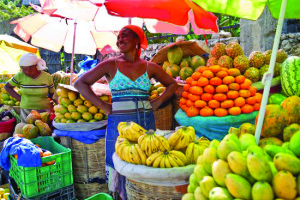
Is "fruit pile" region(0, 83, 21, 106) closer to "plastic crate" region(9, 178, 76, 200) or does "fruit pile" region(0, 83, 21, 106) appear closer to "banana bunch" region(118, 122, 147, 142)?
"plastic crate" region(9, 178, 76, 200)

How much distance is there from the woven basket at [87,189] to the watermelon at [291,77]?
8.32ft

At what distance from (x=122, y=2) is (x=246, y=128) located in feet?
6.10

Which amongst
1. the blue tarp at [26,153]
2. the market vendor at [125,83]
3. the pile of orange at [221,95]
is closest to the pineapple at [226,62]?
the pile of orange at [221,95]

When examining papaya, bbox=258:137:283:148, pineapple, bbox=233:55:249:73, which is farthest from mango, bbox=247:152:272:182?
pineapple, bbox=233:55:249:73

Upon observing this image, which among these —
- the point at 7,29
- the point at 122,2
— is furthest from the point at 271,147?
the point at 7,29

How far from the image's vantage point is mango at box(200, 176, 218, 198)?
1160 mm

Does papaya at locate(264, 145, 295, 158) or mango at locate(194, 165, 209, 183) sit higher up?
papaya at locate(264, 145, 295, 158)

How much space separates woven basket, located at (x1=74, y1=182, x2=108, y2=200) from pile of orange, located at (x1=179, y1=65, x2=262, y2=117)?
1.65 meters

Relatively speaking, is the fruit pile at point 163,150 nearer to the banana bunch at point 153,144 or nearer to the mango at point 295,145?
the banana bunch at point 153,144

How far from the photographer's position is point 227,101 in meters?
2.62

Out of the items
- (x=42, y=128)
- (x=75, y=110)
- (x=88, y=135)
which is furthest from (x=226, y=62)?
(x=42, y=128)

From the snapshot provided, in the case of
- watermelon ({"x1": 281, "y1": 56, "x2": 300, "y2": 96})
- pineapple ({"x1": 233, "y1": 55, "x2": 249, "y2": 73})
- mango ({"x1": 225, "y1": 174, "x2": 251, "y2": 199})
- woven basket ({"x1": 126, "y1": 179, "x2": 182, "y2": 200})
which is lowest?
woven basket ({"x1": 126, "y1": 179, "x2": 182, "y2": 200})

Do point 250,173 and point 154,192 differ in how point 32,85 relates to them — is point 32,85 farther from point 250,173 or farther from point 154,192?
point 250,173

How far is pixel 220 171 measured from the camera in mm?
1130
